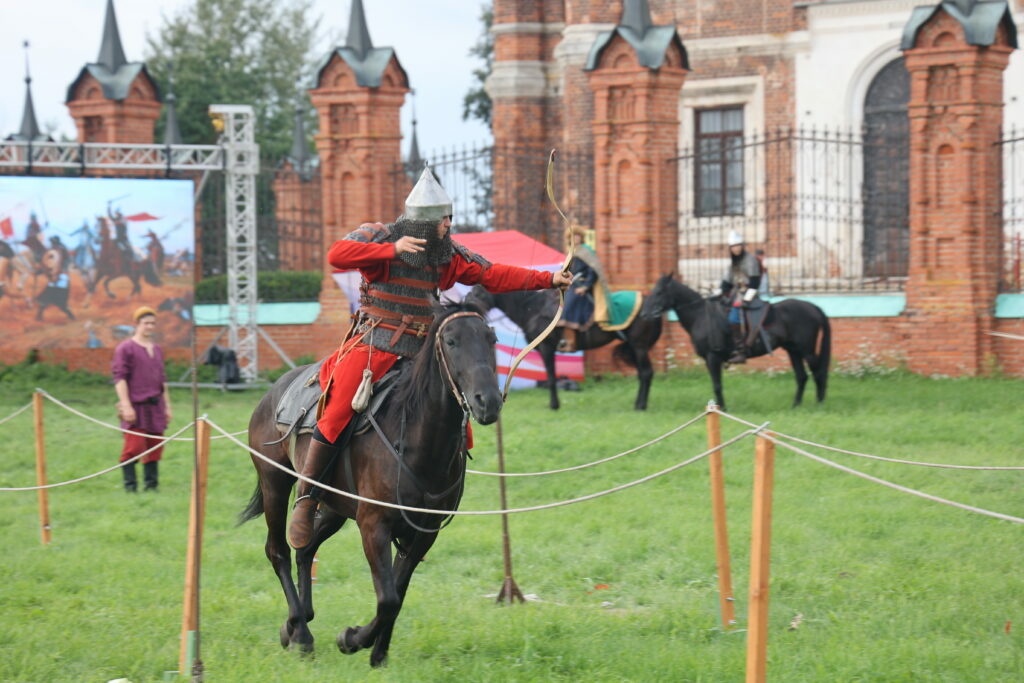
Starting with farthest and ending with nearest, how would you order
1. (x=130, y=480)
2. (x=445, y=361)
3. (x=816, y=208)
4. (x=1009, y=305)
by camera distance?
1. (x=816, y=208)
2. (x=1009, y=305)
3. (x=130, y=480)
4. (x=445, y=361)

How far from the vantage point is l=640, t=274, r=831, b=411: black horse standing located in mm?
17219

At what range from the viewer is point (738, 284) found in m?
17.7

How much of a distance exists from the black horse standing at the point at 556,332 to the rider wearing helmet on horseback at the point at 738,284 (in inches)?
39.9

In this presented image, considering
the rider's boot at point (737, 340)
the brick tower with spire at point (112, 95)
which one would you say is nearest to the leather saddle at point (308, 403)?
the rider's boot at point (737, 340)

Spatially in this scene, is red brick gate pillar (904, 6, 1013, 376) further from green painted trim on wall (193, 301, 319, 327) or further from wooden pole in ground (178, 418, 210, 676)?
wooden pole in ground (178, 418, 210, 676)

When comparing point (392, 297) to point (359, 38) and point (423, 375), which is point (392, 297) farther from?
point (359, 38)

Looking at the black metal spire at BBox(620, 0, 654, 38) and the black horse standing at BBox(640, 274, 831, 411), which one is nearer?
the black horse standing at BBox(640, 274, 831, 411)

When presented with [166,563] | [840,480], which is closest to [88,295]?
[166,563]

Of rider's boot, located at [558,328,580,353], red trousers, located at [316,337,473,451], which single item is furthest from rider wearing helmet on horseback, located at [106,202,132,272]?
red trousers, located at [316,337,473,451]

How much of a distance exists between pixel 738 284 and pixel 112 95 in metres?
14.0

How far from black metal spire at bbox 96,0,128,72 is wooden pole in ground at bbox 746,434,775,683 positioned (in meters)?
22.8

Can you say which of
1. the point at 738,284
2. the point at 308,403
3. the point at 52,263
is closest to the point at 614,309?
the point at 738,284

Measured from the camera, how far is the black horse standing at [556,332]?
58.7 feet

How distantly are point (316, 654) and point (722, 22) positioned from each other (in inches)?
913
